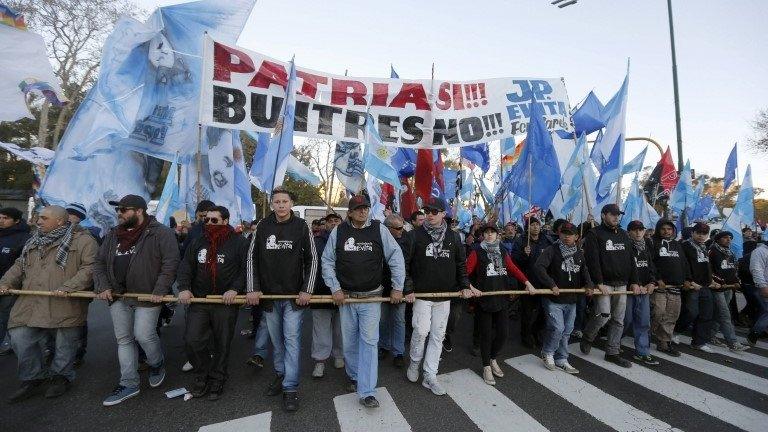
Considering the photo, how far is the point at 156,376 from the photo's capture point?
429 cm

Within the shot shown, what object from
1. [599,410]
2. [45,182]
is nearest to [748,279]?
[599,410]

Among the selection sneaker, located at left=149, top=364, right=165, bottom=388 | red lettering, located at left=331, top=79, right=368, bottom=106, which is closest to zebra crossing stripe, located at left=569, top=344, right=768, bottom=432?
red lettering, located at left=331, top=79, right=368, bottom=106

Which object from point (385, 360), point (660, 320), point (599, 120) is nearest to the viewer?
point (385, 360)

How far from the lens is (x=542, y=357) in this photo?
5.26 m

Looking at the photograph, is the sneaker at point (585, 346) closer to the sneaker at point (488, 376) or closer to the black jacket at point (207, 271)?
the sneaker at point (488, 376)

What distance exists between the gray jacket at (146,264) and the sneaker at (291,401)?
6.02ft

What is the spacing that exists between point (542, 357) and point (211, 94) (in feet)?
21.1

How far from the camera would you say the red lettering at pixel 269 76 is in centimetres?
571

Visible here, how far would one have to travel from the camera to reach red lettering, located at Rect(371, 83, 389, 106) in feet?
21.5

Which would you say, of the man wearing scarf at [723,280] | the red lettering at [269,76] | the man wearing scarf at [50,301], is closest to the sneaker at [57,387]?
the man wearing scarf at [50,301]

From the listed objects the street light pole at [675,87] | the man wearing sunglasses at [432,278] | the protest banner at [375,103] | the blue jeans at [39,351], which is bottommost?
the blue jeans at [39,351]

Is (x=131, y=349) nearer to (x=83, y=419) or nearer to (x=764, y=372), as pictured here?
(x=83, y=419)

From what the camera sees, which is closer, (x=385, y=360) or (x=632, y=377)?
(x=632, y=377)

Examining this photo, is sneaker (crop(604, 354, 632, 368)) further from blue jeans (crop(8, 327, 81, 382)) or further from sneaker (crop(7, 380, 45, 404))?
sneaker (crop(7, 380, 45, 404))
